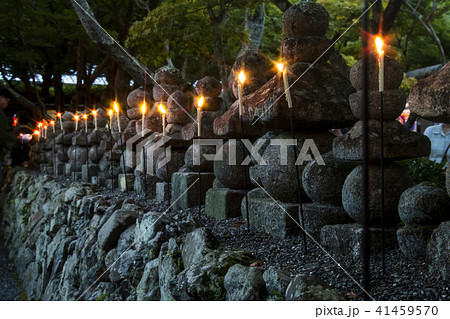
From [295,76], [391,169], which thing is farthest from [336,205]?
[295,76]

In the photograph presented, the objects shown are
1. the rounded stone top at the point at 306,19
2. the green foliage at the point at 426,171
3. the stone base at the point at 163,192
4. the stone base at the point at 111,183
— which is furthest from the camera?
the stone base at the point at 111,183

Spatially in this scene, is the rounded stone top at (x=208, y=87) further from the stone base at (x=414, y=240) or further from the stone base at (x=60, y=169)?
the stone base at (x=60, y=169)

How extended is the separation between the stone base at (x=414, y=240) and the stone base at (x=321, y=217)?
61cm

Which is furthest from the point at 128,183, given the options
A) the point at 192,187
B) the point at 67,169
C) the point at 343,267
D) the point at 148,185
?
the point at 343,267

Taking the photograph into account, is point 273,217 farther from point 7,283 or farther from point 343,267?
point 7,283

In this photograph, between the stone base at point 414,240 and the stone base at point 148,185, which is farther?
the stone base at point 148,185

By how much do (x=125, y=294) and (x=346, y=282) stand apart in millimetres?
2007

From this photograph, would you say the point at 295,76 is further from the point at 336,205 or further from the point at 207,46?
the point at 207,46

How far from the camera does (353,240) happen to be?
2977 millimetres

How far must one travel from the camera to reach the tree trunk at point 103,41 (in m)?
11.2

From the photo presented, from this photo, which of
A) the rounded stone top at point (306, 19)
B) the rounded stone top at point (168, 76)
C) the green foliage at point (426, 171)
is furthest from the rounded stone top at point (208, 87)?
the green foliage at point (426, 171)

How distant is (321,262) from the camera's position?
9.57ft

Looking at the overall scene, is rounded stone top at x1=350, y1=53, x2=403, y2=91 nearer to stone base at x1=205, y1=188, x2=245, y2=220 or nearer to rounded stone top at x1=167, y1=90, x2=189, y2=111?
stone base at x1=205, y1=188, x2=245, y2=220

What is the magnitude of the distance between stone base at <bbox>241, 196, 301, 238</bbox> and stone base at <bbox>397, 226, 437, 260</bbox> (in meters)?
0.97
